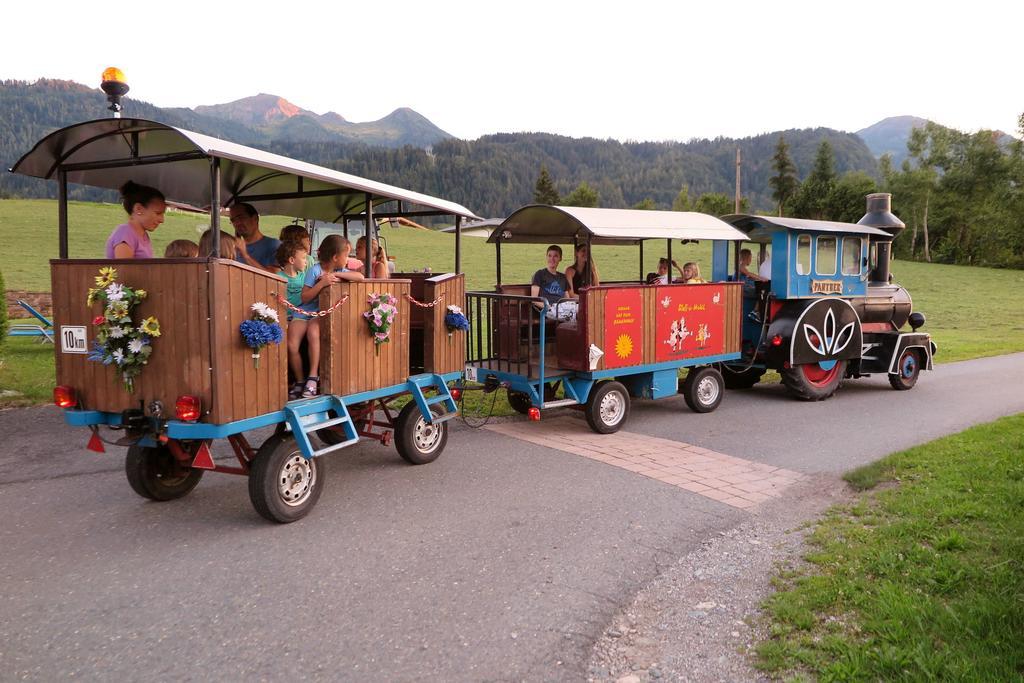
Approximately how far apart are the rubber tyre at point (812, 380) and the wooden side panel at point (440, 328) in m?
5.75

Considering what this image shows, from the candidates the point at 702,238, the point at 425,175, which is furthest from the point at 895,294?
the point at 425,175

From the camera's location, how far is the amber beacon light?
7.23m

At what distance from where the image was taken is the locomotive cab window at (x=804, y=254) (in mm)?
11102

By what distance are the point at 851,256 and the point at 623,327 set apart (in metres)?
5.28

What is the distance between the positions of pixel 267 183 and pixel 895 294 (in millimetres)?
10423

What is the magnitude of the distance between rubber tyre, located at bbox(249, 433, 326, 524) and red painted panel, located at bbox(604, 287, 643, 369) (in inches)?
158

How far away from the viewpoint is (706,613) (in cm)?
418

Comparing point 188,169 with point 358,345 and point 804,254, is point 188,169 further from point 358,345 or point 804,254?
point 804,254

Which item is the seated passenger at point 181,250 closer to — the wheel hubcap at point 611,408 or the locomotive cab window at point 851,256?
the wheel hubcap at point 611,408

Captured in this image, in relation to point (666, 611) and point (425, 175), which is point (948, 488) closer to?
point (666, 611)

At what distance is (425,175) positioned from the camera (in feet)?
479

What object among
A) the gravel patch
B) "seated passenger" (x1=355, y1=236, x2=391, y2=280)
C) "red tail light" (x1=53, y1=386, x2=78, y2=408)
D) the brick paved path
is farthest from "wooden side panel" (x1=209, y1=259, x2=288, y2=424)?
the brick paved path

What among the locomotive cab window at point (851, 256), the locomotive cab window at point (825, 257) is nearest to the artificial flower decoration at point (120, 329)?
the locomotive cab window at point (825, 257)

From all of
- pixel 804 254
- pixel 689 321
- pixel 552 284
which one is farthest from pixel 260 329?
pixel 804 254
